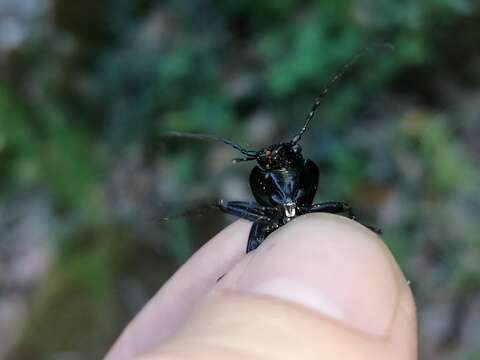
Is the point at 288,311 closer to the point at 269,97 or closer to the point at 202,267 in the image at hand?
the point at 202,267

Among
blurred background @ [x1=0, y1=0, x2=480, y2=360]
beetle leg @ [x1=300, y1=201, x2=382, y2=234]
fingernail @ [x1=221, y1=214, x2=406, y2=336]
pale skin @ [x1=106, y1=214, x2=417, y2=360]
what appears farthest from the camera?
blurred background @ [x1=0, y1=0, x2=480, y2=360]

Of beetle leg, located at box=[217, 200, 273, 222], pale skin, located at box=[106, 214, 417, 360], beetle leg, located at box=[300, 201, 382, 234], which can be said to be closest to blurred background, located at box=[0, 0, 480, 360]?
beetle leg, located at box=[300, 201, 382, 234]

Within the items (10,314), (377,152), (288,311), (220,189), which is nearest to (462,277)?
(377,152)

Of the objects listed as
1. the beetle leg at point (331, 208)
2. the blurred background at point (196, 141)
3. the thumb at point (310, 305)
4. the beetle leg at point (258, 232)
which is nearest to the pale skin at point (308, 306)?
the thumb at point (310, 305)

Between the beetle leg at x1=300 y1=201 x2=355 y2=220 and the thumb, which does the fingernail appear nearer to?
the thumb

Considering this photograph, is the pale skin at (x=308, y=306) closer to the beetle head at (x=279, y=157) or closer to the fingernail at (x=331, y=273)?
the fingernail at (x=331, y=273)

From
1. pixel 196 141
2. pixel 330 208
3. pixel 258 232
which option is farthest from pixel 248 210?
pixel 196 141
